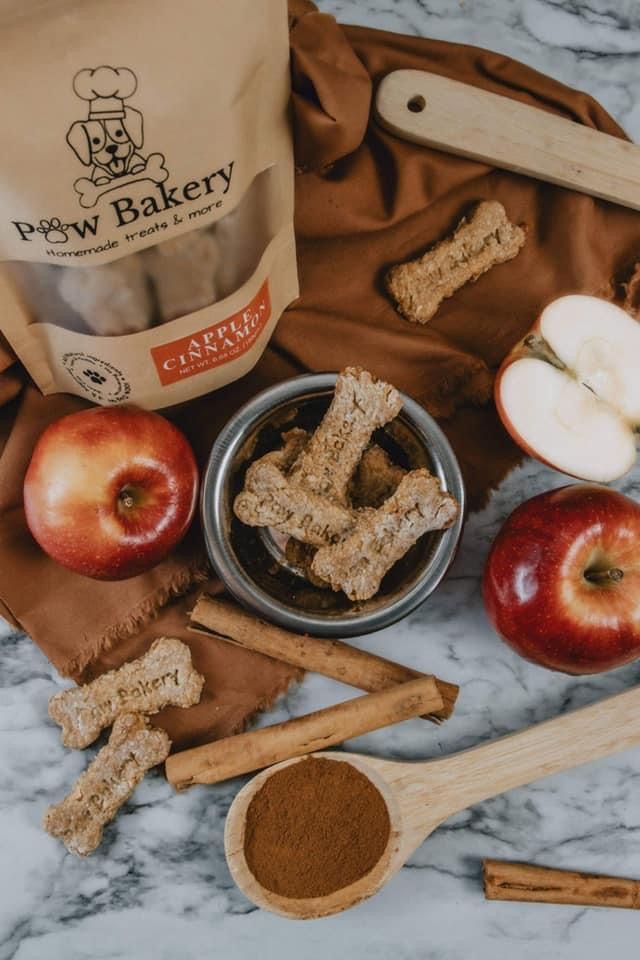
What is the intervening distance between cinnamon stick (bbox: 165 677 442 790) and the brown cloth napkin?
29mm

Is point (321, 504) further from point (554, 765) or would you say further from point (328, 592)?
point (554, 765)

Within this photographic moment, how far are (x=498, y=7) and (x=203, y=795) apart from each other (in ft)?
2.89

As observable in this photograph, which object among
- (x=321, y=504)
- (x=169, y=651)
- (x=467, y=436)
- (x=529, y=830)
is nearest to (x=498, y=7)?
(x=467, y=436)

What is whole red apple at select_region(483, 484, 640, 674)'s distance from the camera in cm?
87

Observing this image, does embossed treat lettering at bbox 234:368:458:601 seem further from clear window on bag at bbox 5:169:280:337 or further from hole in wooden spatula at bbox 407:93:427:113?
hole in wooden spatula at bbox 407:93:427:113

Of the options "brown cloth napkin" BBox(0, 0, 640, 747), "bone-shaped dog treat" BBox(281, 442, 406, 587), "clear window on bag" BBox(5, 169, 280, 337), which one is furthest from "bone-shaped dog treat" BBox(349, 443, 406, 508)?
"clear window on bag" BBox(5, 169, 280, 337)

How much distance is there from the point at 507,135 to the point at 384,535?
429 mm

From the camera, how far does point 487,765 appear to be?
0.97 meters

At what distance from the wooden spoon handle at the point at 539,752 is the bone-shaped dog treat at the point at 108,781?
0.28 metres

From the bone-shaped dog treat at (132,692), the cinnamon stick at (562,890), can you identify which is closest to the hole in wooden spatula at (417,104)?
the bone-shaped dog treat at (132,692)

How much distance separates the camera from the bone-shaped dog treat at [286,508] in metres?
0.85

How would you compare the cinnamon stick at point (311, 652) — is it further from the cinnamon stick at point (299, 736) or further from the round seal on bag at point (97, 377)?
the round seal on bag at point (97, 377)

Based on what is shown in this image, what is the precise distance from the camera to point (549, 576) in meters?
0.87

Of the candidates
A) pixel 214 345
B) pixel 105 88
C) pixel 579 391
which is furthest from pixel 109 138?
pixel 579 391
